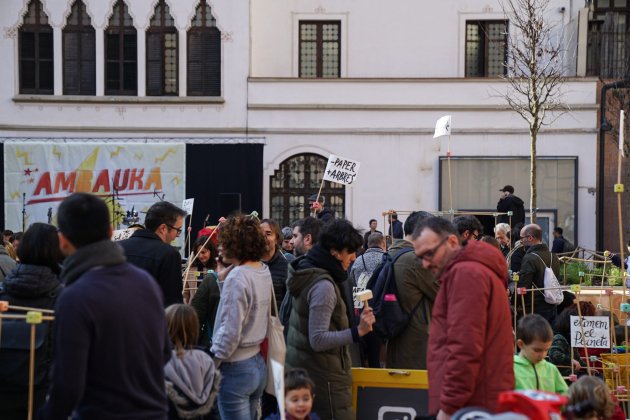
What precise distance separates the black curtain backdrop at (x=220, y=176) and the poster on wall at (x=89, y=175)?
331 millimetres

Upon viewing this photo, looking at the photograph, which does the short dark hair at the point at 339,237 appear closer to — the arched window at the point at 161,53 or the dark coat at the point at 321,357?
the dark coat at the point at 321,357

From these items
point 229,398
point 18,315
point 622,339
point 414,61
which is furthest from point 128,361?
point 414,61

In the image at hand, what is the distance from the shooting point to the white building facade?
25766 mm

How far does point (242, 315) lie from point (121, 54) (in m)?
21.4

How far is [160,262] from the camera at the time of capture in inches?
260

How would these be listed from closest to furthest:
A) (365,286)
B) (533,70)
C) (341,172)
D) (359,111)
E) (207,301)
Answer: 1. (207,301)
2. (365,286)
3. (341,172)
4. (533,70)
5. (359,111)

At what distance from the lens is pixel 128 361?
4.13 meters

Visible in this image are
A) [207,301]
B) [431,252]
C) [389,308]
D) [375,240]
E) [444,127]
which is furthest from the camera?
→ [444,127]

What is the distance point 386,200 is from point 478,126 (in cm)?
308

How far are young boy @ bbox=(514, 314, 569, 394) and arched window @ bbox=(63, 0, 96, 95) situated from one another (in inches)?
872

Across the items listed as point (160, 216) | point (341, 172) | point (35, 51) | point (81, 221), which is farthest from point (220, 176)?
point (81, 221)

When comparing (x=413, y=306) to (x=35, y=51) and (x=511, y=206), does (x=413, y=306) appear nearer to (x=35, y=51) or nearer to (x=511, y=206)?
Answer: (x=511, y=206)

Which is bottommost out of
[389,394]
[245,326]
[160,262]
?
[389,394]

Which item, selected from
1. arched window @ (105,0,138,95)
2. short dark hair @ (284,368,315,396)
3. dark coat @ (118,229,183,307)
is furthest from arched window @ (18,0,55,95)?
short dark hair @ (284,368,315,396)
